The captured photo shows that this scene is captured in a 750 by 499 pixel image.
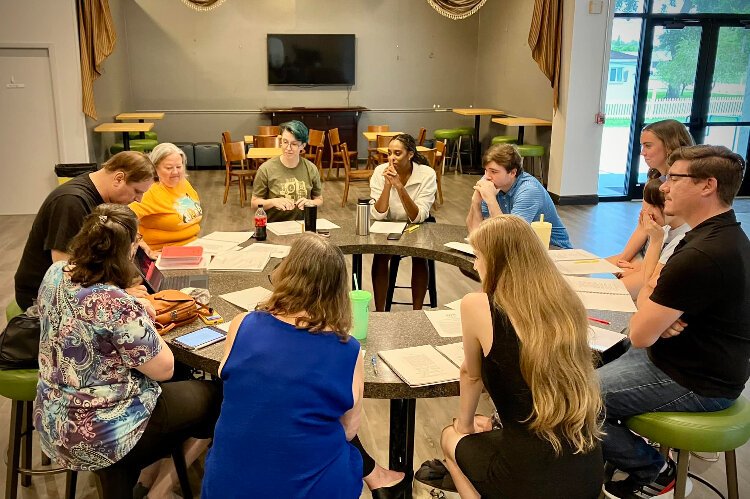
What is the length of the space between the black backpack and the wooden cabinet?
872 centimetres

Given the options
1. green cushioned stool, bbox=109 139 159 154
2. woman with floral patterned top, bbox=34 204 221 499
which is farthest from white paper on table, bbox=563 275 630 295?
green cushioned stool, bbox=109 139 159 154

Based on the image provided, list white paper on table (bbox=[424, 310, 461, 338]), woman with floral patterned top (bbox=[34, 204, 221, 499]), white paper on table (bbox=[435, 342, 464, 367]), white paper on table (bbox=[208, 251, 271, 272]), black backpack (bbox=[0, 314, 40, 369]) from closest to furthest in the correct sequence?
woman with floral patterned top (bbox=[34, 204, 221, 499]) → white paper on table (bbox=[435, 342, 464, 367]) → black backpack (bbox=[0, 314, 40, 369]) → white paper on table (bbox=[424, 310, 461, 338]) → white paper on table (bbox=[208, 251, 271, 272])

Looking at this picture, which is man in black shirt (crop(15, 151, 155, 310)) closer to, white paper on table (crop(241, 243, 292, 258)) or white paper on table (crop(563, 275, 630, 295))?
white paper on table (crop(241, 243, 292, 258))

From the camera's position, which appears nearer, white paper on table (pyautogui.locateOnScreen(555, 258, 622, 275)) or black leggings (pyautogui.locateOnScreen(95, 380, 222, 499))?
black leggings (pyautogui.locateOnScreen(95, 380, 222, 499))

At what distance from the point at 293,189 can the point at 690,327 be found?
260cm

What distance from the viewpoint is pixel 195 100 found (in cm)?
1088

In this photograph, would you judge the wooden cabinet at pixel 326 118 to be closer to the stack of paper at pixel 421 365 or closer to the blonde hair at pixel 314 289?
the stack of paper at pixel 421 365

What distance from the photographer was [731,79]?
8.18 metres

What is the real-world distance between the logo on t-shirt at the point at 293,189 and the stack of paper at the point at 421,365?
2.15 meters

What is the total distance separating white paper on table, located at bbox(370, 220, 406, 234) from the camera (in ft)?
11.8

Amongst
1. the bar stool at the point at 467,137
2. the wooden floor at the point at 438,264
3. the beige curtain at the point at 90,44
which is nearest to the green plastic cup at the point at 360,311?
the wooden floor at the point at 438,264

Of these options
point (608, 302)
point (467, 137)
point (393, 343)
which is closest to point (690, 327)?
point (608, 302)

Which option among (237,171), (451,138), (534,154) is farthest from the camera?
(451,138)

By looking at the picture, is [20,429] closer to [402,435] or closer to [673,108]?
[402,435]
